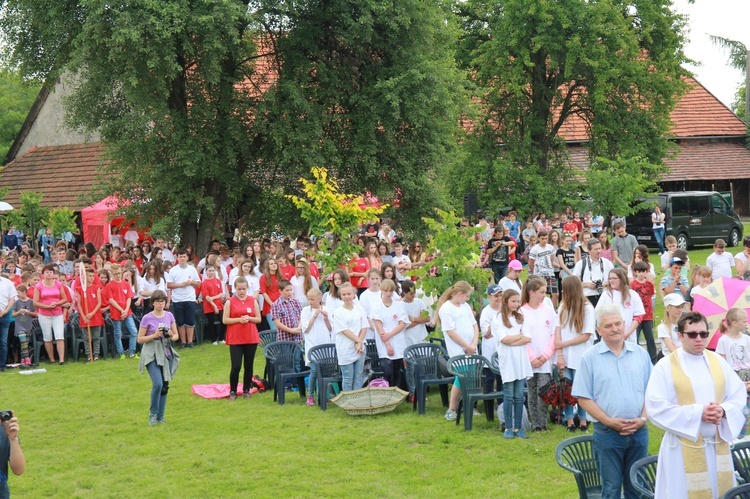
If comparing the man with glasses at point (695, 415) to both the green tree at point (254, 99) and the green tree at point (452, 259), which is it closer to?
the green tree at point (452, 259)

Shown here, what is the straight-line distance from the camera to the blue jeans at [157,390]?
11602mm

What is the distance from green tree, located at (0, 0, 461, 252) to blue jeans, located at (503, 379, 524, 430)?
482 inches

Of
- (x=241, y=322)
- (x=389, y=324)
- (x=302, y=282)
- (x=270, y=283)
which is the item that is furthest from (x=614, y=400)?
(x=270, y=283)

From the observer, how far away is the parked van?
30406mm

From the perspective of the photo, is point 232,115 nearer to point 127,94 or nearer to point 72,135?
point 127,94

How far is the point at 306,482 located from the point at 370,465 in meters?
0.79

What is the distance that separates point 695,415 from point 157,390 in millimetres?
7589

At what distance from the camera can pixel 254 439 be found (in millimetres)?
11102

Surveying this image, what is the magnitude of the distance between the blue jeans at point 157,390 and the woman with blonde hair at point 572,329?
16.0 ft

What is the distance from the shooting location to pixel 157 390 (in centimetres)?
1184

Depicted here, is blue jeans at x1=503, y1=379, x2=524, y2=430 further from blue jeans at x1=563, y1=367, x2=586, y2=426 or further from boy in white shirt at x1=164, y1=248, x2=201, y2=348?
boy in white shirt at x1=164, y1=248, x2=201, y2=348

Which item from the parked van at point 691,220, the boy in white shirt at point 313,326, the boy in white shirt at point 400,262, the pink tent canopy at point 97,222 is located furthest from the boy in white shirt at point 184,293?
the parked van at point 691,220

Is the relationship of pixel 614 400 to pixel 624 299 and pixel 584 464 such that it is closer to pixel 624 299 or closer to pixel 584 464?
pixel 584 464

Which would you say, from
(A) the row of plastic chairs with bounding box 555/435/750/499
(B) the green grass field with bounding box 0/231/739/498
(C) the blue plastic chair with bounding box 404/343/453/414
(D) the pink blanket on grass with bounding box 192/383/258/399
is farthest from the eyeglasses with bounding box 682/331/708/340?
(D) the pink blanket on grass with bounding box 192/383/258/399
